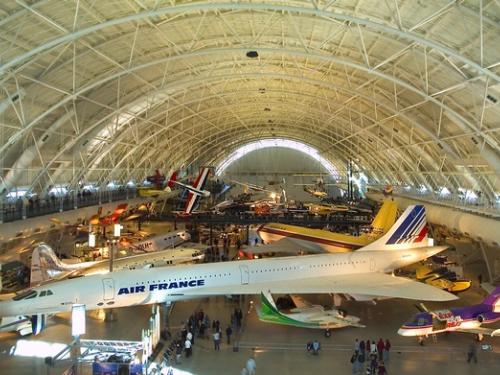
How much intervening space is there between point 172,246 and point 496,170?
26.2 m

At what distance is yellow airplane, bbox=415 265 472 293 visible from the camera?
2739 centimetres

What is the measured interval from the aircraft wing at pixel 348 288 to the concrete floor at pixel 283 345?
1894 millimetres

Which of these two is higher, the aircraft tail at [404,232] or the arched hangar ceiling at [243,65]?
the arched hangar ceiling at [243,65]

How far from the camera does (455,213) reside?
107 ft

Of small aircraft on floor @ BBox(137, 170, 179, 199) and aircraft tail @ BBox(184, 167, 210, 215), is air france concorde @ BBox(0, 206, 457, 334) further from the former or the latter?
small aircraft on floor @ BBox(137, 170, 179, 199)

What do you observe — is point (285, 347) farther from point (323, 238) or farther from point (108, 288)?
point (323, 238)

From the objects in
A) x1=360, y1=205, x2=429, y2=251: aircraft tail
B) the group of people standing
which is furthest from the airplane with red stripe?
the group of people standing

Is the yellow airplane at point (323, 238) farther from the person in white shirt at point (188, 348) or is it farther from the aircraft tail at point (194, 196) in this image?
the person in white shirt at point (188, 348)

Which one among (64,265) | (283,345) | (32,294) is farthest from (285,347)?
(64,265)

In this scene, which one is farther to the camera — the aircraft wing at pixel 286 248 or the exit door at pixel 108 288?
the aircraft wing at pixel 286 248

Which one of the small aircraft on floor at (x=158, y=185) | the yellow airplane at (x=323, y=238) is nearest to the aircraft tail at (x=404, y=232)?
the yellow airplane at (x=323, y=238)

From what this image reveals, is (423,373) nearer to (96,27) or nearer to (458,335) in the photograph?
(458,335)

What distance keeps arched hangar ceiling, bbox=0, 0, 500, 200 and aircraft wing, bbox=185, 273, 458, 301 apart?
413 inches

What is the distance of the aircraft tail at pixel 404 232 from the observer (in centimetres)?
2877
